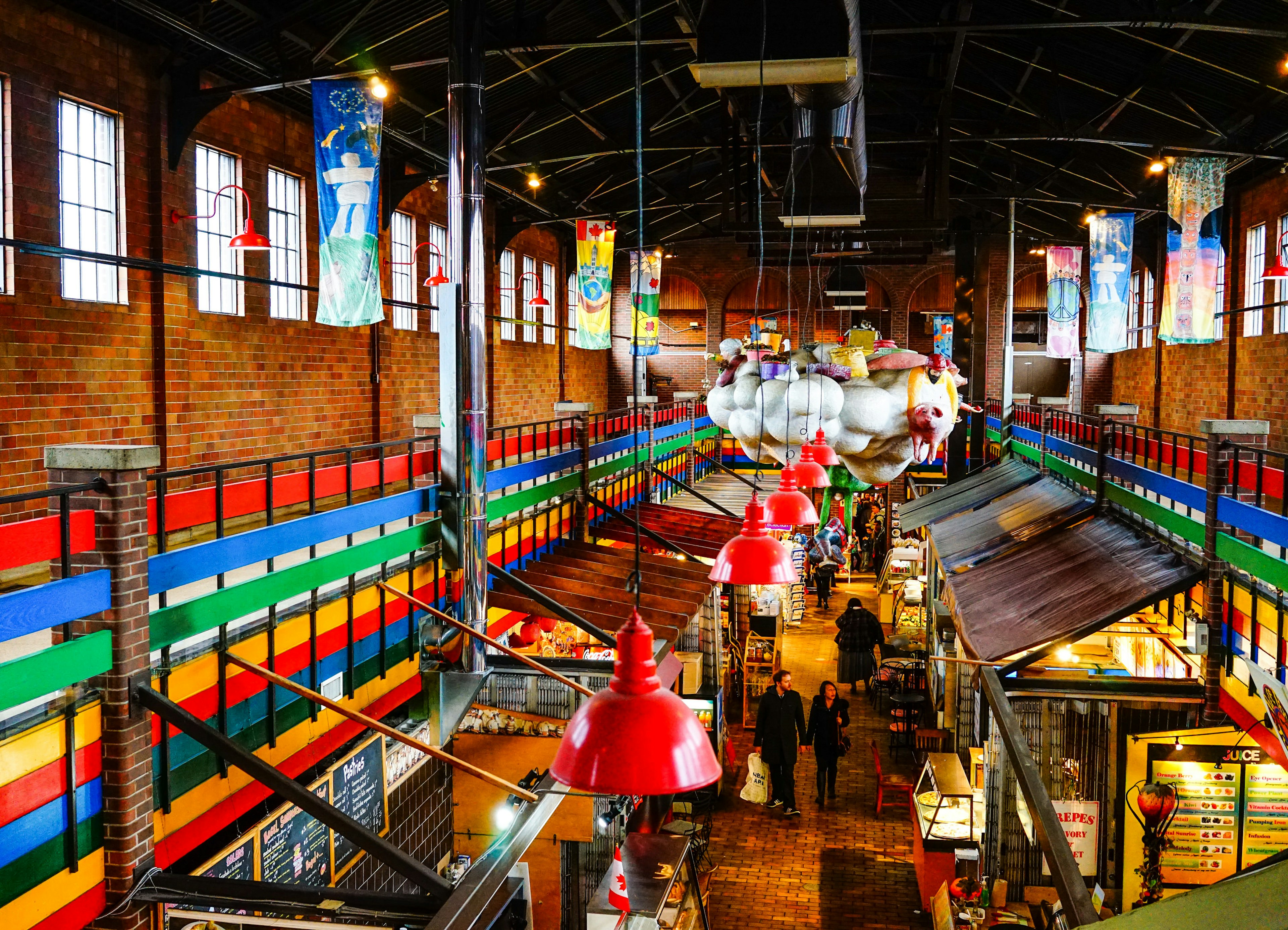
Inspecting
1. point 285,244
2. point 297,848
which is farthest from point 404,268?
point 297,848

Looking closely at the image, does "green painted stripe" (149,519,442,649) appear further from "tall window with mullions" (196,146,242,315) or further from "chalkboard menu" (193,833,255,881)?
"tall window with mullions" (196,146,242,315)

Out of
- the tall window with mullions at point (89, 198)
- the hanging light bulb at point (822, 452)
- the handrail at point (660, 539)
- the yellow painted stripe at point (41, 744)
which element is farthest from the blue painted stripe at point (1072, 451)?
the tall window with mullions at point (89, 198)

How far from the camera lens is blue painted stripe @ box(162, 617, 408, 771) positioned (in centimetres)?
560

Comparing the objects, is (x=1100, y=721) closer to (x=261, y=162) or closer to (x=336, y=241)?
(x=336, y=241)

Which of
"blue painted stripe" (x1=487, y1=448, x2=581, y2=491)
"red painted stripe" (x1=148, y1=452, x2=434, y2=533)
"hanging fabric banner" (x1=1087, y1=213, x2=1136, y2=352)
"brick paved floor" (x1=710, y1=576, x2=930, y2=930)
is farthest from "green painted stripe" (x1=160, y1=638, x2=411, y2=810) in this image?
"hanging fabric banner" (x1=1087, y1=213, x2=1136, y2=352)

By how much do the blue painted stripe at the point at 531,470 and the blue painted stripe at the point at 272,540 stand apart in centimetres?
105

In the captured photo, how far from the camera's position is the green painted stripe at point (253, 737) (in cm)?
559

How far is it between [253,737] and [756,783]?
6912 millimetres

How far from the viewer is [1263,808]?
8078 mm

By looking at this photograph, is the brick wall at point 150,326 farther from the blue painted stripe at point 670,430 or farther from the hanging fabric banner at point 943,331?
the hanging fabric banner at point 943,331

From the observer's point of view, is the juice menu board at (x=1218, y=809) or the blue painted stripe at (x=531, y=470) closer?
the juice menu board at (x=1218, y=809)

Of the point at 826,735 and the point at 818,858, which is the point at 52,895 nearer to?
the point at 818,858

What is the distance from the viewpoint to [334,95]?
8992mm

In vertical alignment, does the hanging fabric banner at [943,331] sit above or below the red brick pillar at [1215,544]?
above
